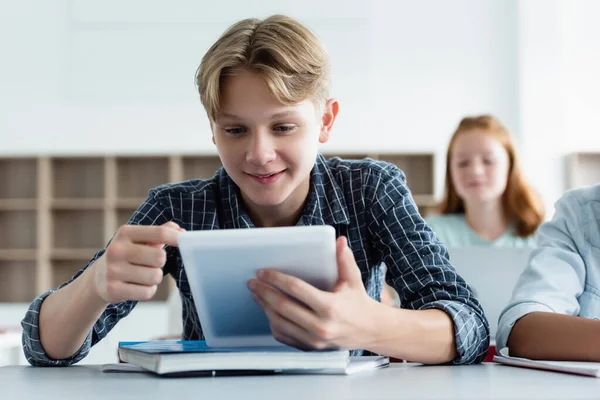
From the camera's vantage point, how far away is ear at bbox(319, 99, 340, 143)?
145cm

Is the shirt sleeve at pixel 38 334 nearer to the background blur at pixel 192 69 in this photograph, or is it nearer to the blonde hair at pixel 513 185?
the blonde hair at pixel 513 185

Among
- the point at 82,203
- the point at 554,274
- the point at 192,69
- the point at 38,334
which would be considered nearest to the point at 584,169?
the point at 192,69

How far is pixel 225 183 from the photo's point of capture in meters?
1.48

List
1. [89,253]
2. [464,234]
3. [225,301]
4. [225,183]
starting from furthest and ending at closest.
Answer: [89,253], [464,234], [225,183], [225,301]

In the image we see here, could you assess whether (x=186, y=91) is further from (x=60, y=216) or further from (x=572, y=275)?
(x=572, y=275)

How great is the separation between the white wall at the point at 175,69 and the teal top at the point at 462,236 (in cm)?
227

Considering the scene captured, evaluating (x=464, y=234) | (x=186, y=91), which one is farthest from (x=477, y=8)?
(x=464, y=234)

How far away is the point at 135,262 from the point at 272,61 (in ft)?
1.42

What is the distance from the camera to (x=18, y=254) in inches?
216

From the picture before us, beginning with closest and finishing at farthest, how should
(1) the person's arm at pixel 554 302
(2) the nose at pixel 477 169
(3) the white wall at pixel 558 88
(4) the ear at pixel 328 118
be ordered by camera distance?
(1) the person's arm at pixel 554 302 < (4) the ear at pixel 328 118 < (2) the nose at pixel 477 169 < (3) the white wall at pixel 558 88

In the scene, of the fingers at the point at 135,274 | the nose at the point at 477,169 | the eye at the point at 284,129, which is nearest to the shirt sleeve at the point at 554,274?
the eye at the point at 284,129

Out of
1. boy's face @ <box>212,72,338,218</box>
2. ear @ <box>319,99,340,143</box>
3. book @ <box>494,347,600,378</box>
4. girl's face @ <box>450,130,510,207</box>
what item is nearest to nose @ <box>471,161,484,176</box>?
girl's face @ <box>450,130,510,207</box>

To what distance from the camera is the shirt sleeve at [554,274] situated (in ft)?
4.18

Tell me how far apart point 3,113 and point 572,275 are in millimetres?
5115
